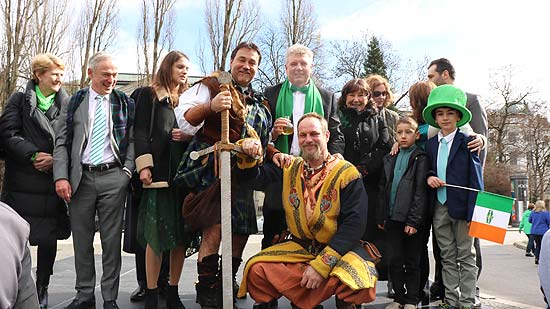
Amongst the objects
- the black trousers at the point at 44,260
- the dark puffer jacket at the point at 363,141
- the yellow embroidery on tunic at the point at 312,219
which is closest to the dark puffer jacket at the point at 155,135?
the yellow embroidery on tunic at the point at 312,219

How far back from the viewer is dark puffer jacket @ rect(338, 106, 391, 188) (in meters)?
4.04

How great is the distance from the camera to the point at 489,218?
330 cm

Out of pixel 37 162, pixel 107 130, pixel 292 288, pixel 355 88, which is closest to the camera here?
pixel 292 288

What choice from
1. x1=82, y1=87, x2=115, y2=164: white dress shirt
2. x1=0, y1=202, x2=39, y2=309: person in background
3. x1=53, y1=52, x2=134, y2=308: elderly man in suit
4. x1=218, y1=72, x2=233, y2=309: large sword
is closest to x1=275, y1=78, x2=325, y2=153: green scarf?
x1=218, y1=72, x2=233, y2=309: large sword

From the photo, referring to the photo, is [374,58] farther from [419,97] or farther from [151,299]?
[151,299]

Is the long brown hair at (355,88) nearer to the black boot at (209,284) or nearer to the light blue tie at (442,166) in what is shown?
the light blue tie at (442,166)

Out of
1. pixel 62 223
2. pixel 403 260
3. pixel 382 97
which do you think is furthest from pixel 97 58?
pixel 403 260

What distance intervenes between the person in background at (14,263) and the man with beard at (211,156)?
5.56ft

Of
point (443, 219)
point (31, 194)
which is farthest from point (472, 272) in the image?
point (31, 194)

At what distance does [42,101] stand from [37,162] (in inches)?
20.1

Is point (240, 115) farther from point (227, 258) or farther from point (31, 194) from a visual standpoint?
point (31, 194)

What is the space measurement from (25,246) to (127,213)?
2543mm

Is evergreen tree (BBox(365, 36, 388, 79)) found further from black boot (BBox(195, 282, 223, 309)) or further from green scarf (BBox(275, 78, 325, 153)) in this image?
black boot (BBox(195, 282, 223, 309))

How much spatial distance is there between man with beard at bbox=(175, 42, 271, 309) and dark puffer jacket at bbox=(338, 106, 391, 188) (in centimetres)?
103
